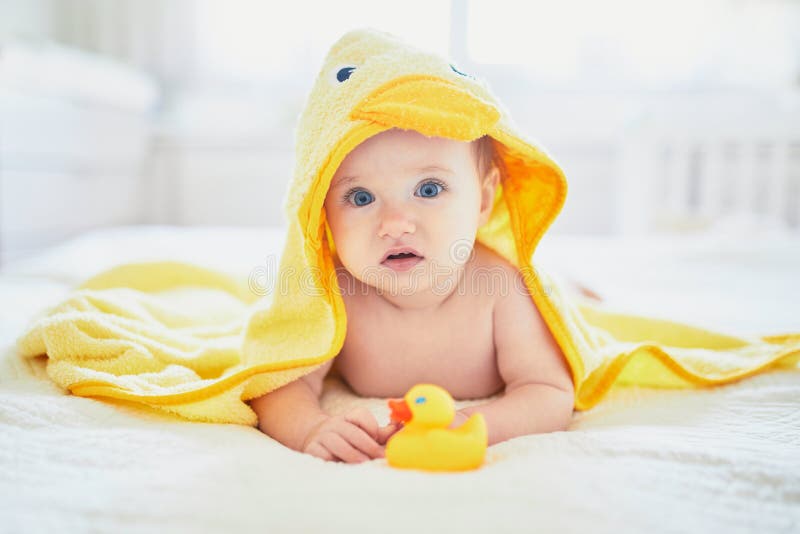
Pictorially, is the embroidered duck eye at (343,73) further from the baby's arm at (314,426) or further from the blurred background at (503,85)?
the blurred background at (503,85)

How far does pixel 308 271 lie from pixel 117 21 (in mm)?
2678

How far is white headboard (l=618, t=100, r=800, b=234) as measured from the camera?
261cm

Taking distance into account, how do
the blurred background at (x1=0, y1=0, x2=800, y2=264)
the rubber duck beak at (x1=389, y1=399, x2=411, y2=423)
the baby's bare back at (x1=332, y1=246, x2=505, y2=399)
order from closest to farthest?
the rubber duck beak at (x1=389, y1=399, x2=411, y2=423), the baby's bare back at (x1=332, y1=246, x2=505, y2=399), the blurred background at (x1=0, y1=0, x2=800, y2=264)

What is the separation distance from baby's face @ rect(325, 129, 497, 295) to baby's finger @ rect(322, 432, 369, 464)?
215mm

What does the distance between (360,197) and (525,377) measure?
308 millimetres

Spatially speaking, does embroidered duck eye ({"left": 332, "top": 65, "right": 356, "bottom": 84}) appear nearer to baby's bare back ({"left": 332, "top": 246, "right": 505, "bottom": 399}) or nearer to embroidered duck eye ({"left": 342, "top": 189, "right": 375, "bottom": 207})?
embroidered duck eye ({"left": 342, "top": 189, "right": 375, "bottom": 207})

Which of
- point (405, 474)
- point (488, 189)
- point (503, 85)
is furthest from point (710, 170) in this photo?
point (405, 474)

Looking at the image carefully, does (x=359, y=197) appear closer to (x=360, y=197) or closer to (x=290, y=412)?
(x=360, y=197)

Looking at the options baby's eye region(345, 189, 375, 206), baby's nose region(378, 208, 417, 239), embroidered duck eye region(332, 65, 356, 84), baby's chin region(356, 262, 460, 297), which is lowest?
baby's chin region(356, 262, 460, 297)

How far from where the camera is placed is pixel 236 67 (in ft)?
10.6

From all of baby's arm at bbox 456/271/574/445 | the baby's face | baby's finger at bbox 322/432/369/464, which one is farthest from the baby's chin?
baby's finger at bbox 322/432/369/464

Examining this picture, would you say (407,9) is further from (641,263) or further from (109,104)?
(641,263)

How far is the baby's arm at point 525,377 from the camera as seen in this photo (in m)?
0.81

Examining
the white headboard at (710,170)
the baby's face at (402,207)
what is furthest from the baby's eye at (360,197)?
the white headboard at (710,170)
